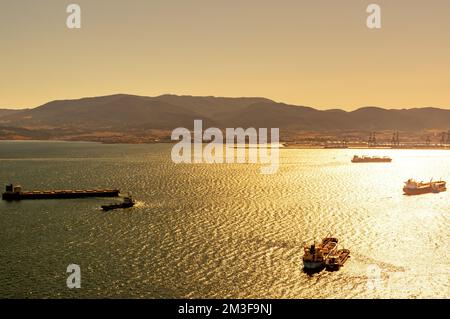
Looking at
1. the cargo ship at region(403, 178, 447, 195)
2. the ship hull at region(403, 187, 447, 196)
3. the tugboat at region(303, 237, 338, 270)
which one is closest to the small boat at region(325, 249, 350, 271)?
the tugboat at region(303, 237, 338, 270)

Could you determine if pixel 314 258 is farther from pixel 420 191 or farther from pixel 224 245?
pixel 420 191

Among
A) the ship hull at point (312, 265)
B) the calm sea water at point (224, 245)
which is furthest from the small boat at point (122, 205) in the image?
the ship hull at point (312, 265)

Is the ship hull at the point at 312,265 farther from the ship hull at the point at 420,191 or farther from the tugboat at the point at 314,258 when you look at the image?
the ship hull at the point at 420,191

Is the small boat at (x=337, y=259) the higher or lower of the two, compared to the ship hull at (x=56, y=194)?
lower

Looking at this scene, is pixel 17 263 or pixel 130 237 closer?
pixel 17 263

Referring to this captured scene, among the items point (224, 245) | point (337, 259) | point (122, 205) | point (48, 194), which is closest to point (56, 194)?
point (48, 194)

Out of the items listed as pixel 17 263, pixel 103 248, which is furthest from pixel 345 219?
pixel 17 263
